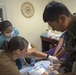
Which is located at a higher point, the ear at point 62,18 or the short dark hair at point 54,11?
the short dark hair at point 54,11

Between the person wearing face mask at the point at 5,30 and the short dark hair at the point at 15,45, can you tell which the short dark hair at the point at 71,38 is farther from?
the person wearing face mask at the point at 5,30

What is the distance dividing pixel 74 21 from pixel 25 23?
9.05 ft

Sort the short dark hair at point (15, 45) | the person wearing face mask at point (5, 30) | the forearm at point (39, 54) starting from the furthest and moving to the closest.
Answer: the person wearing face mask at point (5, 30), the forearm at point (39, 54), the short dark hair at point (15, 45)

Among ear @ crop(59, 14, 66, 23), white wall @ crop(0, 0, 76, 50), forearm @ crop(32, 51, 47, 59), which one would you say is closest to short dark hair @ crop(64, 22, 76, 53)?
ear @ crop(59, 14, 66, 23)

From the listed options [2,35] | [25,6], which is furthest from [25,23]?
[2,35]

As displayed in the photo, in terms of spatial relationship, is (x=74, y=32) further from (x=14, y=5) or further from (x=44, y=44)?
(x=44, y=44)

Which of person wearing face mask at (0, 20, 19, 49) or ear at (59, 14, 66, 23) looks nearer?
ear at (59, 14, 66, 23)

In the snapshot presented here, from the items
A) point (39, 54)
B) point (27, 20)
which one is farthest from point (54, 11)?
point (27, 20)

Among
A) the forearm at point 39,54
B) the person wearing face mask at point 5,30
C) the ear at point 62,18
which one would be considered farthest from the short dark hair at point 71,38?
the person wearing face mask at point 5,30

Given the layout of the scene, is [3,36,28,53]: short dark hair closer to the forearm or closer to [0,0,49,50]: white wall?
the forearm

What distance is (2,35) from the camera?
2.06m

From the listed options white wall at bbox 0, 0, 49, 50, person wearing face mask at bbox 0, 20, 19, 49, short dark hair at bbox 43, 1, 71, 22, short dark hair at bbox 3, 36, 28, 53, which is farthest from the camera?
white wall at bbox 0, 0, 49, 50

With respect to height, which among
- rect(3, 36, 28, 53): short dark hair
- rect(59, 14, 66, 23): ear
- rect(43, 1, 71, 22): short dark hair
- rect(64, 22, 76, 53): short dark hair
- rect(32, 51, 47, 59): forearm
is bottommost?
rect(32, 51, 47, 59): forearm

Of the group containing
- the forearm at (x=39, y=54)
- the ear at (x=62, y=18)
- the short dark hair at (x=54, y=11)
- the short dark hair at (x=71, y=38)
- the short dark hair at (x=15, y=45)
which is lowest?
the forearm at (x=39, y=54)
